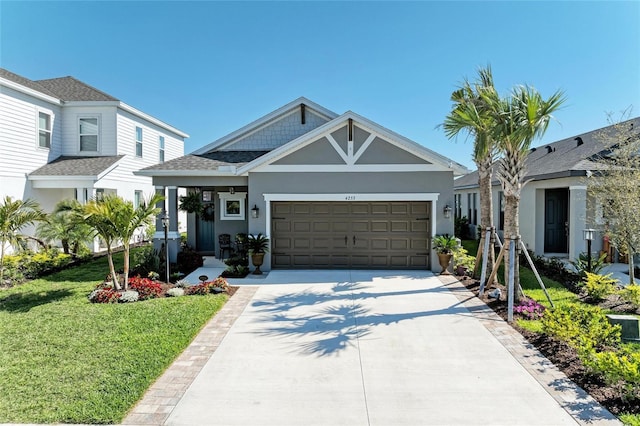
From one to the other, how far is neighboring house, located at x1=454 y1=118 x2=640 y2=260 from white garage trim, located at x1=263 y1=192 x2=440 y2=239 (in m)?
3.23

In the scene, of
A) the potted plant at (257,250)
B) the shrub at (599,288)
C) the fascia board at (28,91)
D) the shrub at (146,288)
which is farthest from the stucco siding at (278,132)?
the shrub at (599,288)

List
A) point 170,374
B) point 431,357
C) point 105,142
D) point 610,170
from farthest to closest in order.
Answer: point 105,142 < point 610,170 < point 431,357 < point 170,374

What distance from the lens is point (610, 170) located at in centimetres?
996

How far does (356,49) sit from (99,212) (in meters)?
11.5

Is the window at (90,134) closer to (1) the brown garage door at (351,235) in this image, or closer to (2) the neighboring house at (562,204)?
(1) the brown garage door at (351,235)

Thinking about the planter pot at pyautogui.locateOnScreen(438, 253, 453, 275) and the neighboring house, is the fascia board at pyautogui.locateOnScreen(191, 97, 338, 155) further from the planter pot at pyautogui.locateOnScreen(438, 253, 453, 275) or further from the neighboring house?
the neighboring house

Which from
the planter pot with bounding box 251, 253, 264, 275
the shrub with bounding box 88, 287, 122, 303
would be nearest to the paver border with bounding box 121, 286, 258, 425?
the shrub with bounding box 88, 287, 122, 303

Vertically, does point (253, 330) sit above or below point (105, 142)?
below

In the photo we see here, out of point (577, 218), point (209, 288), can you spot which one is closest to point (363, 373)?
point (209, 288)

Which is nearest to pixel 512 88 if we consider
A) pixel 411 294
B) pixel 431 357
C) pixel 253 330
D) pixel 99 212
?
pixel 411 294

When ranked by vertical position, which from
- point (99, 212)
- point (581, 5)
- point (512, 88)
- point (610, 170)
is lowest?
point (99, 212)

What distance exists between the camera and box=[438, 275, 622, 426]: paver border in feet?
13.5

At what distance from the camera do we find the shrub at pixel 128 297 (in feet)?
28.0

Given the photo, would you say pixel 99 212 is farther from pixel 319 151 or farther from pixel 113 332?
pixel 319 151
